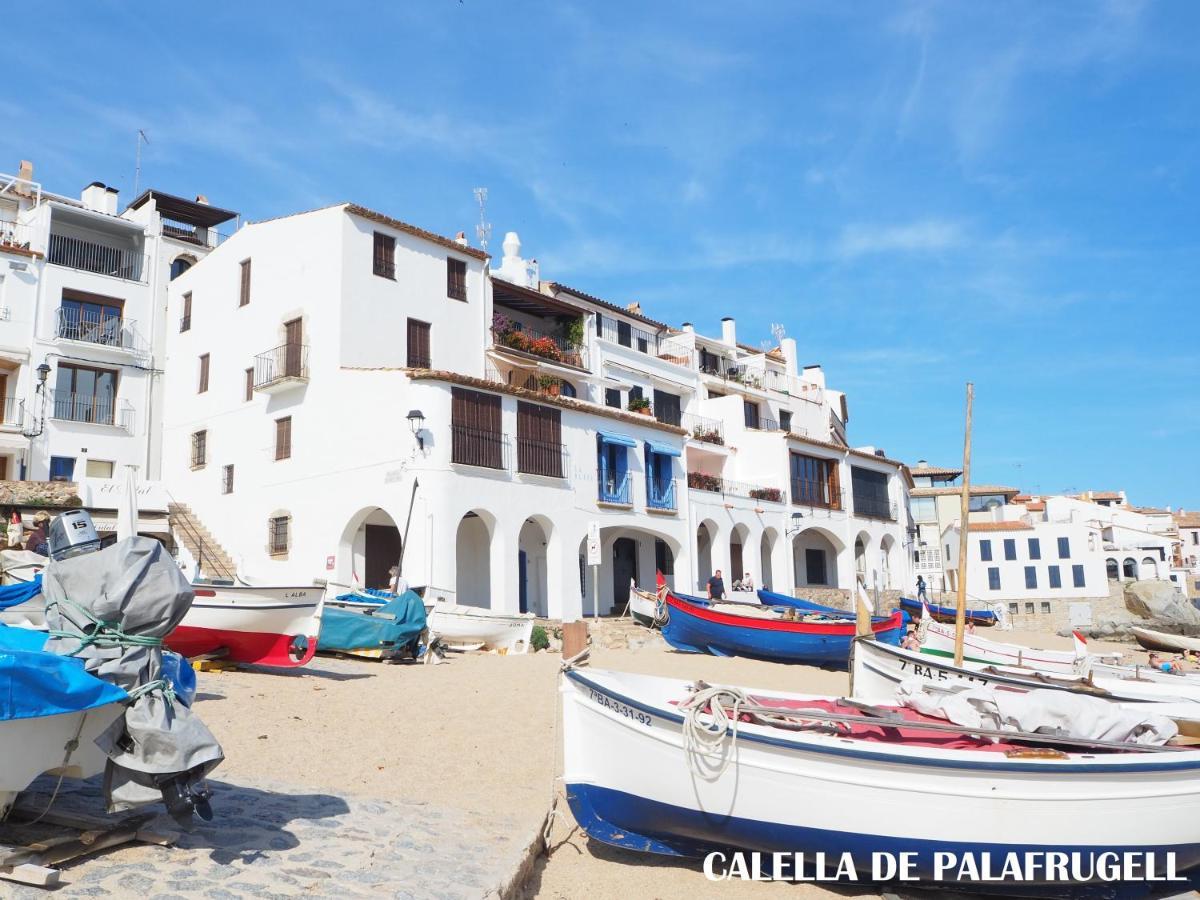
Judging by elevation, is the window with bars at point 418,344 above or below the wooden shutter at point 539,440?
above

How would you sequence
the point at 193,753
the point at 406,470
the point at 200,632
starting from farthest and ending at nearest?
the point at 406,470, the point at 200,632, the point at 193,753

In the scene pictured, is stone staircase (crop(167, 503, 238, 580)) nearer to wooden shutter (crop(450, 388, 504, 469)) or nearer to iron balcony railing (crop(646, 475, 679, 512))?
wooden shutter (crop(450, 388, 504, 469))

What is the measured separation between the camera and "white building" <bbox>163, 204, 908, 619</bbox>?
78.5 feet

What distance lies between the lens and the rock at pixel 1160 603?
4844cm

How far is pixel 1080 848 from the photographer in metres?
6.76

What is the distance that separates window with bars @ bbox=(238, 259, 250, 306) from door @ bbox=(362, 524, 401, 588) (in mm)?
9058

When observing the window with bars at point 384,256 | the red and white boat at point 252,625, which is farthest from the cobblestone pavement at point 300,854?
the window with bars at point 384,256

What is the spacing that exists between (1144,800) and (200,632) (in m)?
11.7

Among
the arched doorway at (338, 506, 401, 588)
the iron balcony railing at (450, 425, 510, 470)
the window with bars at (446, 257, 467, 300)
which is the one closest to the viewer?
the iron balcony railing at (450, 425, 510, 470)

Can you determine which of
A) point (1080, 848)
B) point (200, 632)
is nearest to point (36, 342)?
point (200, 632)

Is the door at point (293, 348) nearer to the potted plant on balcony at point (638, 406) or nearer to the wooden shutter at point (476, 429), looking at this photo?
the wooden shutter at point (476, 429)

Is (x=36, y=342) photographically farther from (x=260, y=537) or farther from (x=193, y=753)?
(x=193, y=753)

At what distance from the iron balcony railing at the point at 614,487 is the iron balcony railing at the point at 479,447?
4.24m

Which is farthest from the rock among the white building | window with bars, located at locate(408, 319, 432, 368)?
window with bars, located at locate(408, 319, 432, 368)
